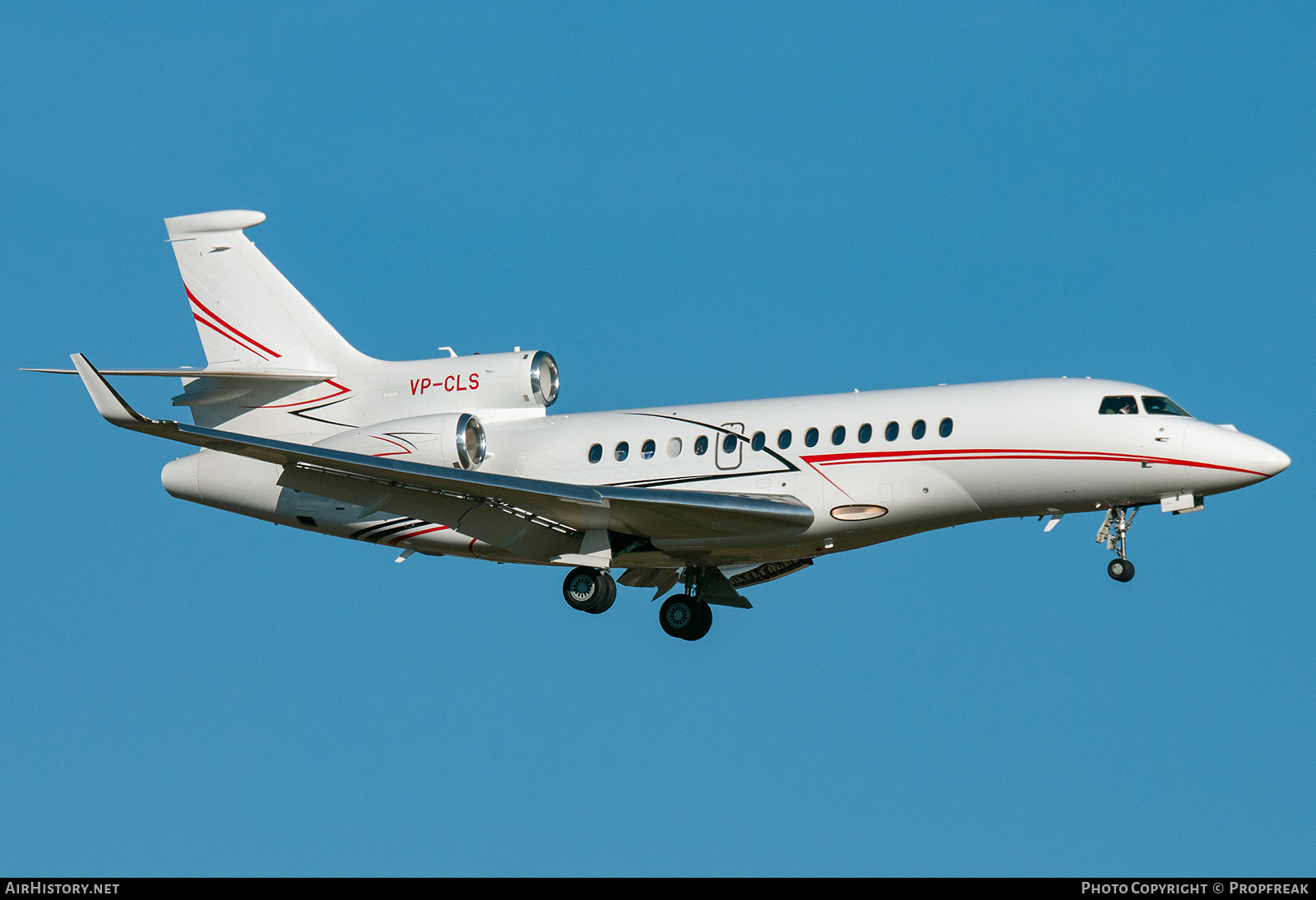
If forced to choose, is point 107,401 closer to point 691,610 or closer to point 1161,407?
point 691,610

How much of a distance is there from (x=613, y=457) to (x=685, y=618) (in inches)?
128

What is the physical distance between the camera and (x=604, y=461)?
84.1ft

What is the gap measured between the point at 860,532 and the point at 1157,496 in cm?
434

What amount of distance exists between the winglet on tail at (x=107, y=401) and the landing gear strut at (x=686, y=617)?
947cm

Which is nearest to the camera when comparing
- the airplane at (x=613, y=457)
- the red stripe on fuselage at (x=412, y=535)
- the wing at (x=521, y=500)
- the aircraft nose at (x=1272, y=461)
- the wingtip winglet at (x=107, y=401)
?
the wingtip winglet at (x=107, y=401)

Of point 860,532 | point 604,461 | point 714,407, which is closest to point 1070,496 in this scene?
point 860,532

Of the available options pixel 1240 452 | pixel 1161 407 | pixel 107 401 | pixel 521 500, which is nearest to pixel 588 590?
pixel 521 500

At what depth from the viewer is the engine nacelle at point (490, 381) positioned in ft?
87.0

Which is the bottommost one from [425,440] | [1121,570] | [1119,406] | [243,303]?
[1121,570]

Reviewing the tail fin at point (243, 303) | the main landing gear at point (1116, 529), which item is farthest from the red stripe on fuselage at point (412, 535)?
the main landing gear at point (1116, 529)

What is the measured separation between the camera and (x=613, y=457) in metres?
25.6

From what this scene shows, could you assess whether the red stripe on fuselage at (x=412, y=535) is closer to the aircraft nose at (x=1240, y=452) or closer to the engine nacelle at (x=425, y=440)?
the engine nacelle at (x=425, y=440)

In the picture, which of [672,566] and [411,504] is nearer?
[411,504]
